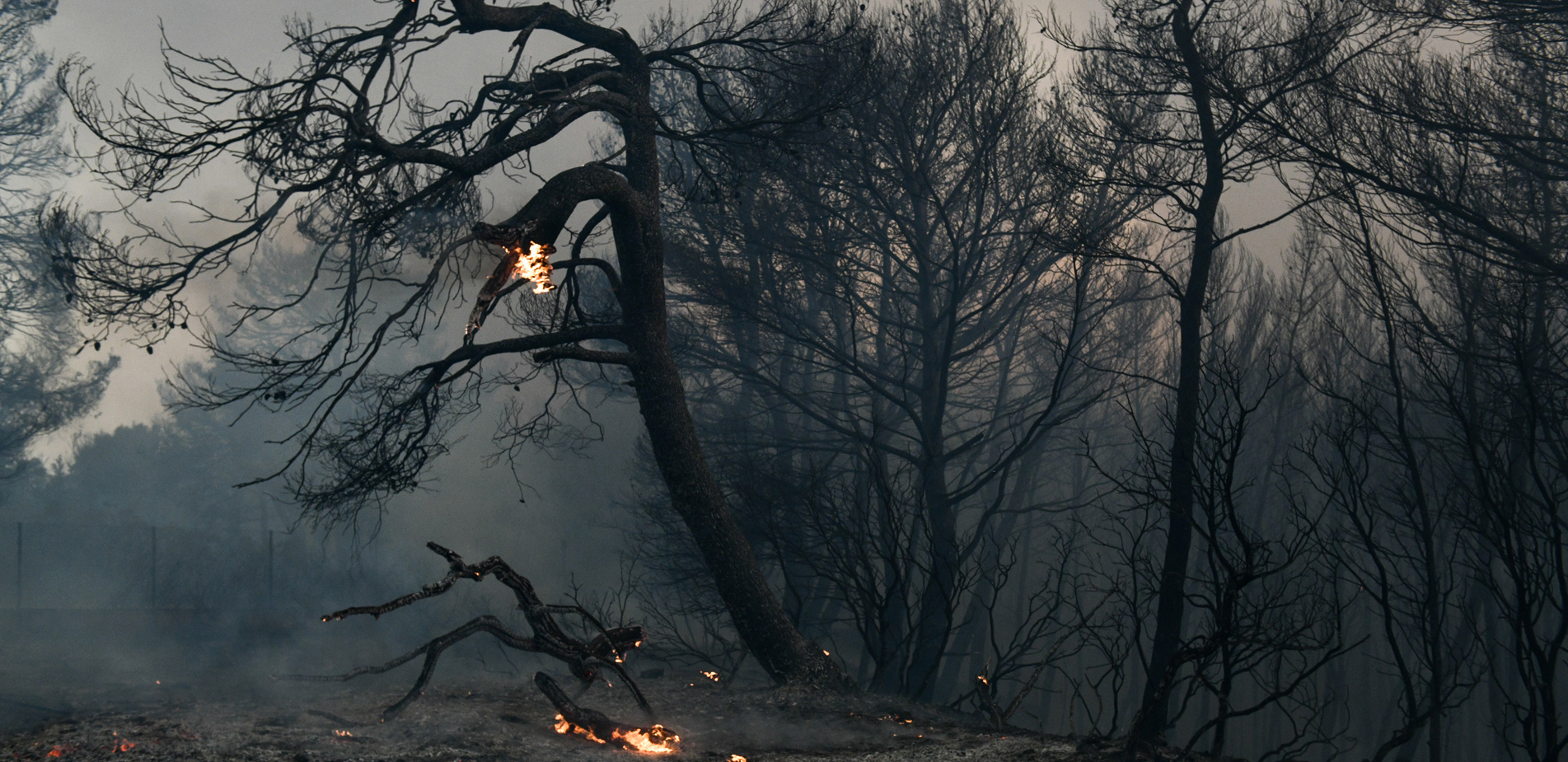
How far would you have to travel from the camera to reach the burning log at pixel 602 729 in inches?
226

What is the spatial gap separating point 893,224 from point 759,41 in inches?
223

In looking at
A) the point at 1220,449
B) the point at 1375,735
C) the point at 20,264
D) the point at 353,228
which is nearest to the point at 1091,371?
the point at 1220,449

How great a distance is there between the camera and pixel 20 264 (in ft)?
49.7

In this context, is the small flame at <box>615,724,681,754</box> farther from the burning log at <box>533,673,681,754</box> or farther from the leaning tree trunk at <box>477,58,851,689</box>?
the leaning tree trunk at <box>477,58,851,689</box>

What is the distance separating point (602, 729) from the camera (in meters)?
5.78

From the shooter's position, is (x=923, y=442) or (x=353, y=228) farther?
(x=923, y=442)

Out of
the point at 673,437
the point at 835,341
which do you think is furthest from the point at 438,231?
the point at 835,341

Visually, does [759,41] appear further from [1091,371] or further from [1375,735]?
[1375,735]

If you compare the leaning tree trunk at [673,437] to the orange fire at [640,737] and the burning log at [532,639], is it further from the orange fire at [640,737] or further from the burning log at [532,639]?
the orange fire at [640,737]

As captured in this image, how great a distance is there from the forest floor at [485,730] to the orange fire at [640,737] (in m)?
0.08

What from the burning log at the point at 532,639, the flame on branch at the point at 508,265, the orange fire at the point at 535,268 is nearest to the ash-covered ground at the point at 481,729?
the burning log at the point at 532,639

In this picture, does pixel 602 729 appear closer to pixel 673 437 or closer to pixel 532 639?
pixel 532 639

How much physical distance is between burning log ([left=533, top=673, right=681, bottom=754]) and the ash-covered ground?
0.11 meters

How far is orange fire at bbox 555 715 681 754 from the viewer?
569 cm
